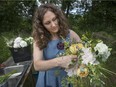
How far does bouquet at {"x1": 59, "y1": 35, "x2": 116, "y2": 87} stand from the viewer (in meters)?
2.32

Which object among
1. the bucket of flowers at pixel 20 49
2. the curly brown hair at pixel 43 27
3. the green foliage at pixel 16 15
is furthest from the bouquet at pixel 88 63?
the green foliage at pixel 16 15

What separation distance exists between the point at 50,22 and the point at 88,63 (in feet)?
1.88

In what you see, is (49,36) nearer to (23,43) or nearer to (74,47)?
(74,47)

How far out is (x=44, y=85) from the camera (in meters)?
3.10

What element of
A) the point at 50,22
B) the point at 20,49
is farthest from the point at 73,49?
the point at 20,49

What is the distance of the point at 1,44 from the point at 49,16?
748cm

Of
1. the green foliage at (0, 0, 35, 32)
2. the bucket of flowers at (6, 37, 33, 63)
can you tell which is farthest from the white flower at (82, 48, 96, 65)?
the green foliage at (0, 0, 35, 32)

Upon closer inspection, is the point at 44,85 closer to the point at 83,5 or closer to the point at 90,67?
the point at 90,67

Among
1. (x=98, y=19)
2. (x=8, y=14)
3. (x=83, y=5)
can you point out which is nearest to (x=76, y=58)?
(x=98, y=19)

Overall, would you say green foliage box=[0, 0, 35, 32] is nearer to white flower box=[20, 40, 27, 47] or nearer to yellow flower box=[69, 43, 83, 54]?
white flower box=[20, 40, 27, 47]

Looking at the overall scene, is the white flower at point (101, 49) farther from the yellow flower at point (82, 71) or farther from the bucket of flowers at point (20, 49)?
the bucket of flowers at point (20, 49)

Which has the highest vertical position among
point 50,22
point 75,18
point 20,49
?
point 50,22

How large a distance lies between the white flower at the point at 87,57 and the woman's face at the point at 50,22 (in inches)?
17.6

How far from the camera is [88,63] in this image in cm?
232
